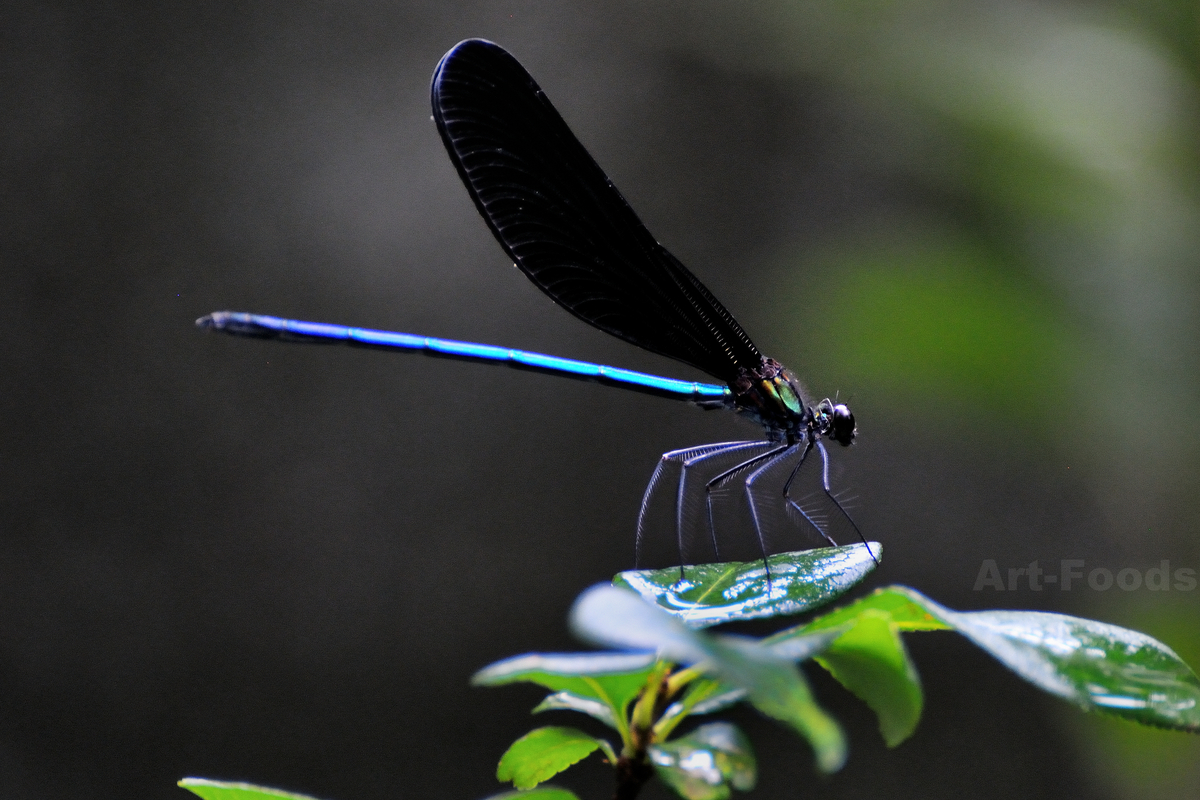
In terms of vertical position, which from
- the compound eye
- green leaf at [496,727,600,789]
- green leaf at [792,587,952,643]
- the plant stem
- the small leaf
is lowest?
green leaf at [496,727,600,789]

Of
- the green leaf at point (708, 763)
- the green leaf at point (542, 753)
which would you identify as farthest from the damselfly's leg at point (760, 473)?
the green leaf at point (708, 763)

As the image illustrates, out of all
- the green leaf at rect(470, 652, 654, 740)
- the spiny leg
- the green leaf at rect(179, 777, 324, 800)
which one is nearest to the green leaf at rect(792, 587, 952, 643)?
the green leaf at rect(470, 652, 654, 740)

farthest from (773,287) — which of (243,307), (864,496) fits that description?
(243,307)

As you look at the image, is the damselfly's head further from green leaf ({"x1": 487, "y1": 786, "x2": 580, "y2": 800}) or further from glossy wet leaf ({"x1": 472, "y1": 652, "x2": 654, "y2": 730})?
green leaf ({"x1": 487, "y1": 786, "x2": 580, "y2": 800})

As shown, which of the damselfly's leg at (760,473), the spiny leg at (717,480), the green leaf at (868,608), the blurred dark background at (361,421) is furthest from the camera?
the blurred dark background at (361,421)

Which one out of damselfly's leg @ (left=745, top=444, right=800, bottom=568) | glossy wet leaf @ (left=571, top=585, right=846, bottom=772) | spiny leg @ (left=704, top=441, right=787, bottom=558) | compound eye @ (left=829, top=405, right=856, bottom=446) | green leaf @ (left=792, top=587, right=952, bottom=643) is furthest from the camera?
compound eye @ (left=829, top=405, right=856, bottom=446)

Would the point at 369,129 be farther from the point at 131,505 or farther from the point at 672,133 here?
the point at 131,505

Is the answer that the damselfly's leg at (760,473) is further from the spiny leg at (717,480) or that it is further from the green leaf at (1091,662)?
the green leaf at (1091,662)
